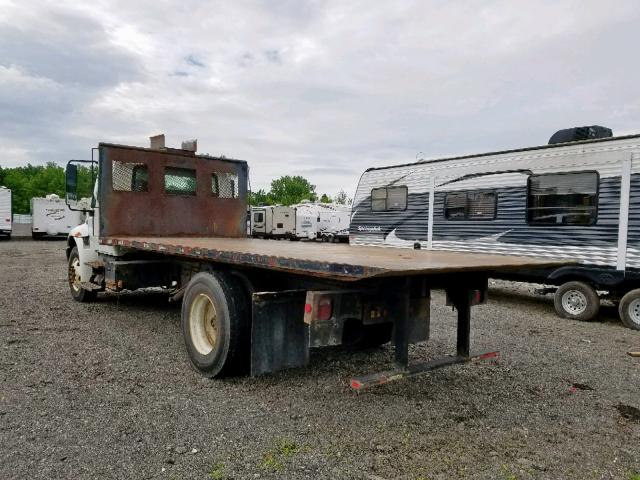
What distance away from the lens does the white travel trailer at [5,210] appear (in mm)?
28375

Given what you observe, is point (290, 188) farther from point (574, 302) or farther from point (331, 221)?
point (574, 302)

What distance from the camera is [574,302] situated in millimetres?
8672

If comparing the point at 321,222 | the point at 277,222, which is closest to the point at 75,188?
the point at 277,222

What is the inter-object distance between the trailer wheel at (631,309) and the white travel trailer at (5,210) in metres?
30.8

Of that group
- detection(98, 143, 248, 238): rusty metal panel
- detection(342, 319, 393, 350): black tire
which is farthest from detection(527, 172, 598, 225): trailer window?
detection(98, 143, 248, 238): rusty metal panel

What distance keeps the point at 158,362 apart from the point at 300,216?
965 inches

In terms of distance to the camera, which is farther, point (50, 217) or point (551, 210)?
point (50, 217)

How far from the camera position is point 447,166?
35.2 feet

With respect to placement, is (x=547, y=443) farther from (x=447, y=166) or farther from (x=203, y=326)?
(x=447, y=166)

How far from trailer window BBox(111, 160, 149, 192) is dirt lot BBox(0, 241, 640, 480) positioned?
2253 mm

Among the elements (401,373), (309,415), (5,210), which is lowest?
(309,415)

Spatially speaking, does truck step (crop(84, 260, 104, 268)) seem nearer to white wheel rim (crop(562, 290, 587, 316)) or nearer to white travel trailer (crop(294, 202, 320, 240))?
white wheel rim (crop(562, 290, 587, 316))

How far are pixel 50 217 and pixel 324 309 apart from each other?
32241 millimetres

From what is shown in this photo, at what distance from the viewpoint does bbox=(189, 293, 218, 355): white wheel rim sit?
4.95m
